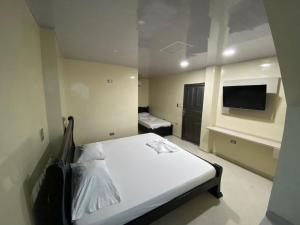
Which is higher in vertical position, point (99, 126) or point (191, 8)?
point (191, 8)

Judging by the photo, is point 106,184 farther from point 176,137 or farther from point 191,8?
point 176,137

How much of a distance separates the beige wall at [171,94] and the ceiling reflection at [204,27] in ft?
6.10

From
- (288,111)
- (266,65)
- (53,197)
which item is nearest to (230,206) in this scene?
(288,111)

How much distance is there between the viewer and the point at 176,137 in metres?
4.98

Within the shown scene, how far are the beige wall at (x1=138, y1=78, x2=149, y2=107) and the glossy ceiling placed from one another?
3.70 meters

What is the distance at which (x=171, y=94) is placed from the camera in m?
5.09

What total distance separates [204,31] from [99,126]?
10.3 feet

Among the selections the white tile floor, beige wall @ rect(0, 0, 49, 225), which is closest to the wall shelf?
the white tile floor

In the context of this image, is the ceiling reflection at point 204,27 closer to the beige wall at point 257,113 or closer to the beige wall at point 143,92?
the beige wall at point 257,113

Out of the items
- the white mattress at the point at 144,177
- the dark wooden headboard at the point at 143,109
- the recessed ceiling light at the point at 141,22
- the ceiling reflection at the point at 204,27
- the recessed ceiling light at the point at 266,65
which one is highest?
the recessed ceiling light at the point at 141,22

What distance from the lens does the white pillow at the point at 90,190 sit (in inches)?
49.3

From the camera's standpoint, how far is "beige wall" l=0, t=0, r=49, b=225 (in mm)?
776

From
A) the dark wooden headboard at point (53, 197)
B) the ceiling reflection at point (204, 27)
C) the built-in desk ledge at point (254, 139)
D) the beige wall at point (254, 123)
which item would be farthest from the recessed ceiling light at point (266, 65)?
the dark wooden headboard at point (53, 197)

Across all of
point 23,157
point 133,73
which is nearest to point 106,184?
point 23,157
